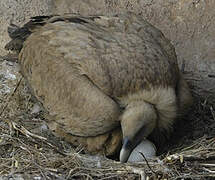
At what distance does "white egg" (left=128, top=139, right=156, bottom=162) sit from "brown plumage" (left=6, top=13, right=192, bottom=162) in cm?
9

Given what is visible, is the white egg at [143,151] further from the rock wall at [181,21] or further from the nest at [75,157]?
the rock wall at [181,21]

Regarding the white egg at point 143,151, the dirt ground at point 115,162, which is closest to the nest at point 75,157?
the dirt ground at point 115,162

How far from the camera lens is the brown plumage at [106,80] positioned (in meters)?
4.45

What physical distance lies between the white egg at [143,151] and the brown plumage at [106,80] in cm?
9

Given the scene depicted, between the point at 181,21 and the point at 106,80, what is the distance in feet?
4.86

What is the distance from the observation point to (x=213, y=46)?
5.45 meters

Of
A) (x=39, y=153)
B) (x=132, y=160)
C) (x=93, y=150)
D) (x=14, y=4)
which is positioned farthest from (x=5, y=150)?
(x=14, y=4)

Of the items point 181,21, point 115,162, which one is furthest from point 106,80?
point 181,21

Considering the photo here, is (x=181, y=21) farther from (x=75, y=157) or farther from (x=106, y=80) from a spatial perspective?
(x=75, y=157)

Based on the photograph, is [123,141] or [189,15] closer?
[123,141]

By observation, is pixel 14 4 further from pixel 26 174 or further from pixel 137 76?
pixel 26 174

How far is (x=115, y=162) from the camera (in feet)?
14.4

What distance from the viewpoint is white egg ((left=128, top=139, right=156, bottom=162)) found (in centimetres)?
453

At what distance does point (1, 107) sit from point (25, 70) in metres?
0.38
